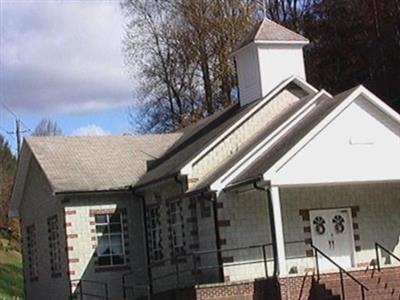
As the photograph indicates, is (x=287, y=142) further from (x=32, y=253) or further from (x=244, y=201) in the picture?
(x=32, y=253)

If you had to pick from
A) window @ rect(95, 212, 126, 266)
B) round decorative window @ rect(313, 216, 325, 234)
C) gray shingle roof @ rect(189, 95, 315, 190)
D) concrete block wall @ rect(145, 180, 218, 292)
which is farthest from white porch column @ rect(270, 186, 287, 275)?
window @ rect(95, 212, 126, 266)

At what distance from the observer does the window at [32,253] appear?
3306 cm

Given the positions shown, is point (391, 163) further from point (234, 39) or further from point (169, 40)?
point (169, 40)

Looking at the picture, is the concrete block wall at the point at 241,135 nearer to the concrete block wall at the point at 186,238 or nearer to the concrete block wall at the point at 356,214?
the concrete block wall at the point at 186,238

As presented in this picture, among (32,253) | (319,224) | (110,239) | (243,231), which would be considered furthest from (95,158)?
(319,224)

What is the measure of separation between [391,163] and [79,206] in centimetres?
980

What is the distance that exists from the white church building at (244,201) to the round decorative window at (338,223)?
35 millimetres

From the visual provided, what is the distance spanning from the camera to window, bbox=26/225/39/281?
33062 millimetres

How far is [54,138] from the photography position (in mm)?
31984

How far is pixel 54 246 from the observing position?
30375 millimetres

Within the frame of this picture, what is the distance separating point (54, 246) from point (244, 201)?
8.39 meters

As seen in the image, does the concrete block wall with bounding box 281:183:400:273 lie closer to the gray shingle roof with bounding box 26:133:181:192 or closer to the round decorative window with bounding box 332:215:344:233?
the round decorative window with bounding box 332:215:344:233

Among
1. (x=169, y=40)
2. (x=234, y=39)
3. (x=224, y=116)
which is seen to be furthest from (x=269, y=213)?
(x=169, y=40)

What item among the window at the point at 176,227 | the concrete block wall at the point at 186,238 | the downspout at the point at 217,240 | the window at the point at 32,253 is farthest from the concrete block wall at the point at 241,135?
the window at the point at 32,253
